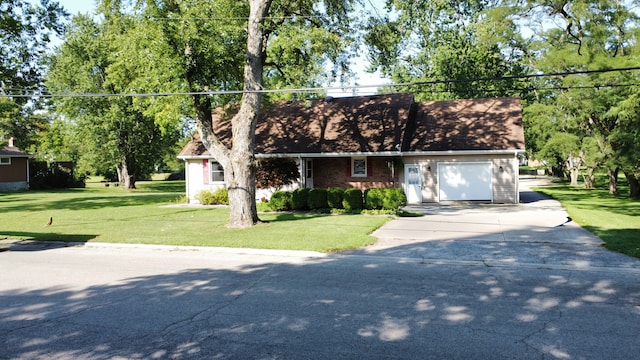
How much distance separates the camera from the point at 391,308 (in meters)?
6.68

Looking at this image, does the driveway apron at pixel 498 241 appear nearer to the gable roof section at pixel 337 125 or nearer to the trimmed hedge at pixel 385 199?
the trimmed hedge at pixel 385 199

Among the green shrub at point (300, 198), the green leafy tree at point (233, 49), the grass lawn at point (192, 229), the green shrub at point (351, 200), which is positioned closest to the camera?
the grass lawn at point (192, 229)

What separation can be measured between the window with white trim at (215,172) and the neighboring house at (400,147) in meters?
0.06

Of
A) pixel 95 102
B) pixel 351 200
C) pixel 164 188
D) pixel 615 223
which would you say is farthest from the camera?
pixel 164 188

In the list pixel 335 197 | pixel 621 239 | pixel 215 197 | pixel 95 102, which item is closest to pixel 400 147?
pixel 335 197

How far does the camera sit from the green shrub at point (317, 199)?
21.1m

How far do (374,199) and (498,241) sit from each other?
781 cm

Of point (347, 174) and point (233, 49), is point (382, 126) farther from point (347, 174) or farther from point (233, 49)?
point (233, 49)

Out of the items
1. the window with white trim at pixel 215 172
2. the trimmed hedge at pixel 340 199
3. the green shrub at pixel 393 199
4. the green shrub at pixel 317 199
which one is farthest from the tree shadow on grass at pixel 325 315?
the window with white trim at pixel 215 172

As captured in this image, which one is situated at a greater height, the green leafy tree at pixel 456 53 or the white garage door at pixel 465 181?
the green leafy tree at pixel 456 53

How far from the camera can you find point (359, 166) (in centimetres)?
2559

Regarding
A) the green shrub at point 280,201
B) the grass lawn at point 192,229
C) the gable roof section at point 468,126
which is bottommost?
the grass lawn at point 192,229

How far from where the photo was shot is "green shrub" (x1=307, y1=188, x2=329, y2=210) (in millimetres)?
21094

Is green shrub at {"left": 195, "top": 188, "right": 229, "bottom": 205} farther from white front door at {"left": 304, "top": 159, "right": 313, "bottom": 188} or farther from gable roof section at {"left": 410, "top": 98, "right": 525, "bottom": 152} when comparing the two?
gable roof section at {"left": 410, "top": 98, "right": 525, "bottom": 152}
